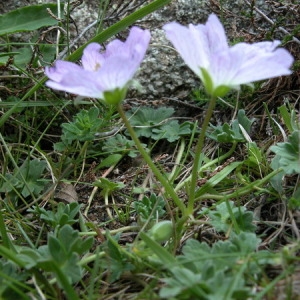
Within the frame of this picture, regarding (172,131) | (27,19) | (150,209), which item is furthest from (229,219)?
(27,19)

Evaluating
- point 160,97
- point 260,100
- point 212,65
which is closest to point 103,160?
point 160,97

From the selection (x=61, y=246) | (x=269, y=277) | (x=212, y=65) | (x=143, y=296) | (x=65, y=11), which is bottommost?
(x=269, y=277)

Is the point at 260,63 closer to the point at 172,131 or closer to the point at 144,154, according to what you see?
the point at 144,154

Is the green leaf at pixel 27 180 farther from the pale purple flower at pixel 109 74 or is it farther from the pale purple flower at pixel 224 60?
the pale purple flower at pixel 224 60

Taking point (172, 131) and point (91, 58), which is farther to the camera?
point (172, 131)

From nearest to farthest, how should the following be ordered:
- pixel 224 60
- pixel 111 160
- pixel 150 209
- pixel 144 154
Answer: pixel 224 60 < pixel 144 154 < pixel 150 209 < pixel 111 160

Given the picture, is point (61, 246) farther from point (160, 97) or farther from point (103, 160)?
point (160, 97)

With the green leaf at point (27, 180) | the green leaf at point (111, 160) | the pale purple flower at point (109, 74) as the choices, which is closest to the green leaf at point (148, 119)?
the green leaf at point (111, 160)

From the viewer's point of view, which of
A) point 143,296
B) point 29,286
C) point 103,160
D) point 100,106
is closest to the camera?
point 143,296
